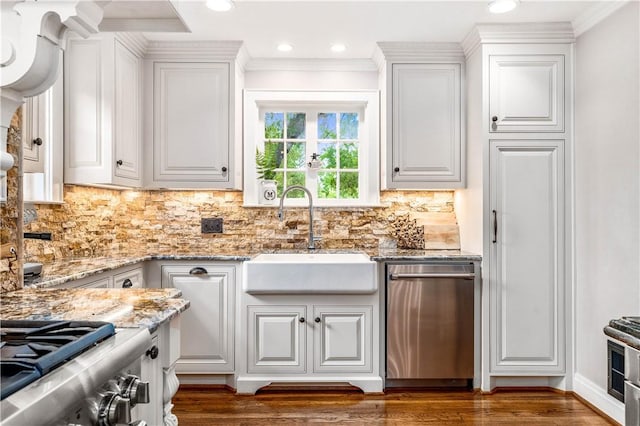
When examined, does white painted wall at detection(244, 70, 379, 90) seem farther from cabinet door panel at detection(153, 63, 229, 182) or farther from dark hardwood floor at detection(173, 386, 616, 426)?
dark hardwood floor at detection(173, 386, 616, 426)

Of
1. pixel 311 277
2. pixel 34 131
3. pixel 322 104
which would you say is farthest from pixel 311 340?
pixel 34 131

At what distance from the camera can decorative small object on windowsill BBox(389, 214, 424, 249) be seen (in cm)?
341

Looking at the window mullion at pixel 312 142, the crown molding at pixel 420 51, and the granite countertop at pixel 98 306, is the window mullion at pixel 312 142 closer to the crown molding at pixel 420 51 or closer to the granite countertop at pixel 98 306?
the crown molding at pixel 420 51

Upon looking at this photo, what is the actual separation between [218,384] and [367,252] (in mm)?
1332

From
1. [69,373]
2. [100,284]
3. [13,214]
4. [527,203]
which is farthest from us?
[527,203]

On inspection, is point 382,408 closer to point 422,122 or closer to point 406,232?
point 406,232

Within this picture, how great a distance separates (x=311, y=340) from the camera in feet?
9.42

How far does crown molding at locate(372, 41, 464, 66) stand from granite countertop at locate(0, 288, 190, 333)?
94.3 inches

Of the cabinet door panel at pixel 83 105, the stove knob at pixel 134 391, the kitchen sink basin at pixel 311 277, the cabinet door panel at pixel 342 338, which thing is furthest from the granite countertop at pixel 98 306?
the cabinet door panel at pixel 342 338

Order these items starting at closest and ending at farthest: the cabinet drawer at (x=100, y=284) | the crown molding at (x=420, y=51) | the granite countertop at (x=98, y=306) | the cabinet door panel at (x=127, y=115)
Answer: the granite countertop at (x=98, y=306) → the cabinet drawer at (x=100, y=284) → the cabinet door panel at (x=127, y=115) → the crown molding at (x=420, y=51)

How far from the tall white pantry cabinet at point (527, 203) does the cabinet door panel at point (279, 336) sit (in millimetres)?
1190

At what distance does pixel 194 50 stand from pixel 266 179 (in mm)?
1067


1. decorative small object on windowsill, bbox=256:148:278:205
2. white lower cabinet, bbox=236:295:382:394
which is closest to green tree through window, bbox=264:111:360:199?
decorative small object on windowsill, bbox=256:148:278:205

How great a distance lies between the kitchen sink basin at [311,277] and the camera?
278 cm
